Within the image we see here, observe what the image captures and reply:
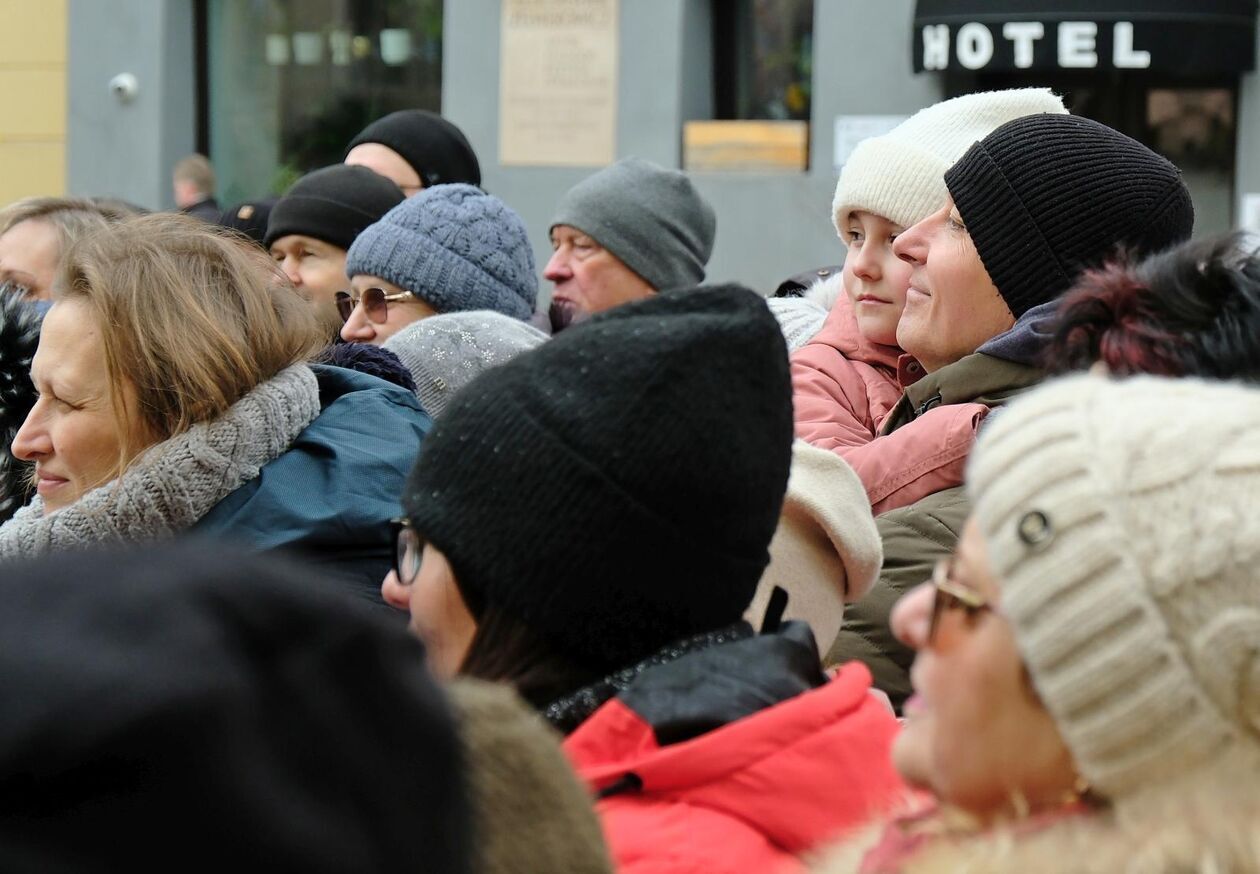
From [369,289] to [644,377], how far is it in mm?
2643

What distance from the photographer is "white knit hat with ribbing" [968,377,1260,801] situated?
1439 millimetres

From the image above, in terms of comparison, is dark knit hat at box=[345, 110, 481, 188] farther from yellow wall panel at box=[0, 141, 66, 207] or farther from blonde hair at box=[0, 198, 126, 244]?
yellow wall panel at box=[0, 141, 66, 207]

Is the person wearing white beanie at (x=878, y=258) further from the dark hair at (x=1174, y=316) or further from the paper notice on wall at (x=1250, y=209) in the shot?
the paper notice on wall at (x=1250, y=209)

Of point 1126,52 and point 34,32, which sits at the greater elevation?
point 34,32

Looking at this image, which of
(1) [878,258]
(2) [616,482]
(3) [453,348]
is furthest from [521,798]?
(3) [453,348]

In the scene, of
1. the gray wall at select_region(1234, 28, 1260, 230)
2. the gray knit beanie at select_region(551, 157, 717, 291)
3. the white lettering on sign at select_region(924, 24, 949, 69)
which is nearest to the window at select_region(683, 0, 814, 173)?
the white lettering on sign at select_region(924, 24, 949, 69)

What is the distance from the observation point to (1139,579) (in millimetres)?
1451

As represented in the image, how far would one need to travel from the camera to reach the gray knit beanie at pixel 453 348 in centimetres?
379

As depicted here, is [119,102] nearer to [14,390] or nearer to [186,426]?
[14,390]

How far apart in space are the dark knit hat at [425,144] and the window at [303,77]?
569cm

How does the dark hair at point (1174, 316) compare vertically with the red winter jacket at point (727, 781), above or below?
above

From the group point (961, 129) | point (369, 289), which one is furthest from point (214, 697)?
point (369, 289)

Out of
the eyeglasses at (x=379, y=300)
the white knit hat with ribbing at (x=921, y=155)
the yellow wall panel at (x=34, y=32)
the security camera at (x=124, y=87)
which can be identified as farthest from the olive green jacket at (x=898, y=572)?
the yellow wall panel at (x=34, y=32)

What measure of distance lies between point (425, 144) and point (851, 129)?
4.46 m
